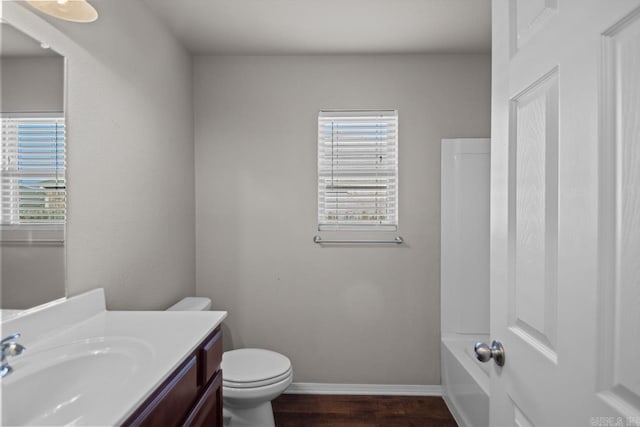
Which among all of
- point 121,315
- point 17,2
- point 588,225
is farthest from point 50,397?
point 588,225

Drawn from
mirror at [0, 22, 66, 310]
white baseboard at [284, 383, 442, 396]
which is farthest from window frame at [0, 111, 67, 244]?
white baseboard at [284, 383, 442, 396]

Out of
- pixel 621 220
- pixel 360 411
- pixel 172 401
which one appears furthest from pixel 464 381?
pixel 621 220

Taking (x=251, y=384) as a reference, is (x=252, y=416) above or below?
below

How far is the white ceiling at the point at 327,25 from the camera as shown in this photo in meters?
2.06

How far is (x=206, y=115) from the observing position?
108 inches

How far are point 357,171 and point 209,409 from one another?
1837mm

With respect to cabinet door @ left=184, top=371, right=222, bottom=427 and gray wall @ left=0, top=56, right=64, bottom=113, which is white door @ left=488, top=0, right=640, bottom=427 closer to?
cabinet door @ left=184, top=371, right=222, bottom=427

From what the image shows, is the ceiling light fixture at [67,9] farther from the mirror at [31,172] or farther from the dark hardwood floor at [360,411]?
the dark hardwood floor at [360,411]

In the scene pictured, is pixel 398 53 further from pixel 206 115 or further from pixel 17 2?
pixel 17 2

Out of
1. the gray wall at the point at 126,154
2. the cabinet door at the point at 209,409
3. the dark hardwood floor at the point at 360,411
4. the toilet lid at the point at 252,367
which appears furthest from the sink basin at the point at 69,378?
the dark hardwood floor at the point at 360,411

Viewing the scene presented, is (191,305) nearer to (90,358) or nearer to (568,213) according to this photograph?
(90,358)

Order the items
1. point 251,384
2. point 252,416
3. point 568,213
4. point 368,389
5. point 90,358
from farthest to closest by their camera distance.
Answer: point 368,389 < point 252,416 < point 251,384 < point 90,358 < point 568,213

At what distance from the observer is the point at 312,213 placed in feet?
8.94

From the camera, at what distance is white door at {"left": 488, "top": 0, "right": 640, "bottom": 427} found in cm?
60
